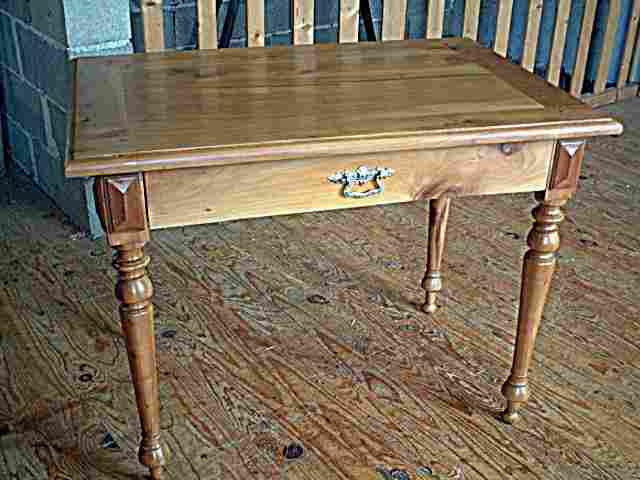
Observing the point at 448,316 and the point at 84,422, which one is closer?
the point at 84,422

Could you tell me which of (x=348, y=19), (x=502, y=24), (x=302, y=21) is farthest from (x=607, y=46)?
(x=302, y=21)

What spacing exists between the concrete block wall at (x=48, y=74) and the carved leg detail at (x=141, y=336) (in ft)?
2.83

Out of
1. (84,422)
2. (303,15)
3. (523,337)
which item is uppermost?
(303,15)

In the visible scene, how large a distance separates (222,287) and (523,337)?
38.6 inches

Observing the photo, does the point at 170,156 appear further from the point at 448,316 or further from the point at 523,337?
the point at 448,316

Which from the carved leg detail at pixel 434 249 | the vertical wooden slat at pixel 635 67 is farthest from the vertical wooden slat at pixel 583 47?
the carved leg detail at pixel 434 249

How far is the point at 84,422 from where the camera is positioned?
6.32ft

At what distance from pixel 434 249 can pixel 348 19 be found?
1.25m

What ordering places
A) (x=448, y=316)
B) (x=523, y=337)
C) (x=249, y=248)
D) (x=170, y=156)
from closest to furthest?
(x=170, y=156) → (x=523, y=337) → (x=448, y=316) → (x=249, y=248)

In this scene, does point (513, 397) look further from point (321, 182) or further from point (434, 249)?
point (321, 182)

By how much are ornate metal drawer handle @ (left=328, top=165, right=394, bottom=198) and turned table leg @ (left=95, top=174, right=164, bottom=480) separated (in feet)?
1.21

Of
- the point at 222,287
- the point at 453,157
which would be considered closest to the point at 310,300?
the point at 222,287

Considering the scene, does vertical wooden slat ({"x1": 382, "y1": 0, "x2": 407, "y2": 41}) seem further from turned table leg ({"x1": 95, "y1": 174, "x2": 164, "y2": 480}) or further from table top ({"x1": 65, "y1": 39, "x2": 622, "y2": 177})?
turned table leg ({"x1": 95, "y1": 174, "x2": 164, "y2": 480})

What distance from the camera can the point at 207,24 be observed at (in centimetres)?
290
